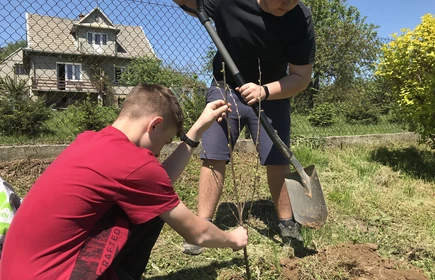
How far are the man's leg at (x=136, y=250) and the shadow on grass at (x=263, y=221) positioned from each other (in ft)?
2.69

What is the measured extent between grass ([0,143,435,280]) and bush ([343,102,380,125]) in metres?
5.67

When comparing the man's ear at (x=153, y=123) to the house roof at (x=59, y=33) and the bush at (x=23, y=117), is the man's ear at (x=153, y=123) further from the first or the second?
the bush at (x=23, y=117)

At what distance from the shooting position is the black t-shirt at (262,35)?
2176 mm

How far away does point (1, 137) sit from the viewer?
4.36 m

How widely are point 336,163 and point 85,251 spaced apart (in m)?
3.59

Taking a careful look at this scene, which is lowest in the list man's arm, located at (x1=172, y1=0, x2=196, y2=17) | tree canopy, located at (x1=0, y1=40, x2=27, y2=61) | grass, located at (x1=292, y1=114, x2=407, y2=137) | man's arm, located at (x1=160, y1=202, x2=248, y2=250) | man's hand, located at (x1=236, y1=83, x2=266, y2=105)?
grass, located at (x1=292, y1=114, x2=407, y2=137)

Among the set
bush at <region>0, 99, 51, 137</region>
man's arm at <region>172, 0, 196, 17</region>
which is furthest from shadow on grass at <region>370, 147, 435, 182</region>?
bush at <region>0, 99, 51, 137</region>

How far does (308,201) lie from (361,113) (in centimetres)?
929

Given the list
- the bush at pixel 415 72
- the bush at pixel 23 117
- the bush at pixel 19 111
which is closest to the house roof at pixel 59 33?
the bush at pixel 19 111

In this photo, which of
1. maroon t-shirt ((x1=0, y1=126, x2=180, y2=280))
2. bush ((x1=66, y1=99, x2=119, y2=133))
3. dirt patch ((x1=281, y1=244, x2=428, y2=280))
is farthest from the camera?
bush ((x1=66, y1=99, x2=119, y2=133))

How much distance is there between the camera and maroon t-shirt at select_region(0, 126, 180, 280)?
1172mm

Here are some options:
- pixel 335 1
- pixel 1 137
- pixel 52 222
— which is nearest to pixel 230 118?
pixel 52 222

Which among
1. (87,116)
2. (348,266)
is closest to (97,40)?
(87,116)

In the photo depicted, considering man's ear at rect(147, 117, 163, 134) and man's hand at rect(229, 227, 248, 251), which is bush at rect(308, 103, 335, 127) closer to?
man's hand at rect(229, 227, 248, 251)
